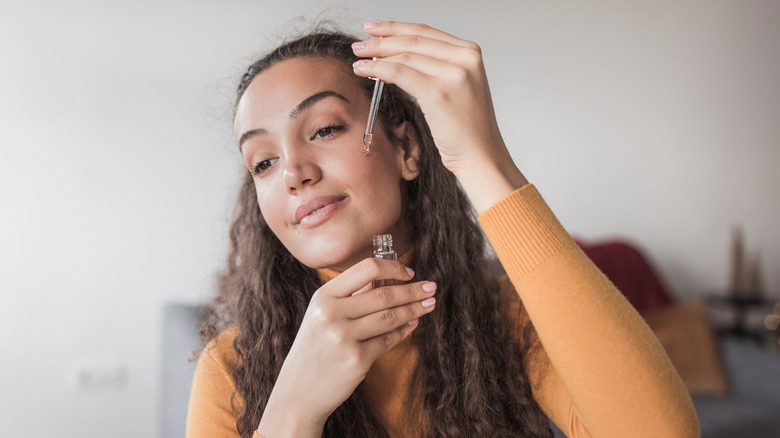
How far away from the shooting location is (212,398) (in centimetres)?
105

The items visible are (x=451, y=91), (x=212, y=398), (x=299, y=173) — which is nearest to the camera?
(x=451, y=91)

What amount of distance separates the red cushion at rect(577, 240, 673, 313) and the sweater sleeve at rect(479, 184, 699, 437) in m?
1.94

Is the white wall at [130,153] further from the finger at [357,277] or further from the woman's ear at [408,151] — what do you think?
the finger at [357,277]

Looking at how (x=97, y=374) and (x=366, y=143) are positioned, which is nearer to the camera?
(x=366, y=143)

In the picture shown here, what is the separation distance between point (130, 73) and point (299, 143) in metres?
1.87

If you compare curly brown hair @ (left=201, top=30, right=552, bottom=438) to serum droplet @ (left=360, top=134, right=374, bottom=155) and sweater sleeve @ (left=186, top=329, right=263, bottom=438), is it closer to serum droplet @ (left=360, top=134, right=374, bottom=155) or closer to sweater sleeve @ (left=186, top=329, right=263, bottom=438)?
sweater sleeve @ (left=186, top=329, right=263, bottom=438)

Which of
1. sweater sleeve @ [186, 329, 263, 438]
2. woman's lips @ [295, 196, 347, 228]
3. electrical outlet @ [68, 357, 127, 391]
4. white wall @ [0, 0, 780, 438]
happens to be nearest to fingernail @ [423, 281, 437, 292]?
woman's lips @ [295, 196, 347, 228]

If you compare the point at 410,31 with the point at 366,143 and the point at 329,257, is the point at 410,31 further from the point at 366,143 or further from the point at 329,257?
the point at 329,257

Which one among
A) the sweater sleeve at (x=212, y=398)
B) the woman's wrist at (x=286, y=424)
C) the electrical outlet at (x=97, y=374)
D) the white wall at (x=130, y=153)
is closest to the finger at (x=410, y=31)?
the woman's wrist at (x=286, y=424)

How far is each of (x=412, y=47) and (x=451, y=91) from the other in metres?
0.08

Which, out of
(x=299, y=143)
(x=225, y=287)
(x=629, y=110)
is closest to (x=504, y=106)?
(x=629, y=110)

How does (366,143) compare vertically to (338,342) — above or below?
above

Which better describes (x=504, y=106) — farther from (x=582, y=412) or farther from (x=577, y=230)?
(x=582, y=412)

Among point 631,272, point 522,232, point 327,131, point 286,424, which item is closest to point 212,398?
point 286,424
